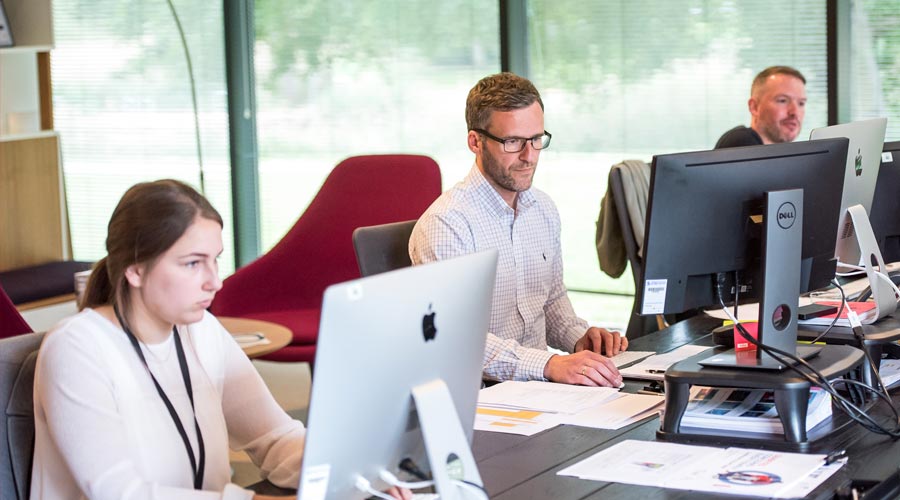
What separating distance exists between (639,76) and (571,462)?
372 cm

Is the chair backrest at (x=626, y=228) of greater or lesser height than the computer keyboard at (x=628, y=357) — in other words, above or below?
above

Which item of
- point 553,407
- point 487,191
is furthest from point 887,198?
point 553,407

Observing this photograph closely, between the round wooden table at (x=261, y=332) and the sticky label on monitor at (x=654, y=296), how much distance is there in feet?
6.35

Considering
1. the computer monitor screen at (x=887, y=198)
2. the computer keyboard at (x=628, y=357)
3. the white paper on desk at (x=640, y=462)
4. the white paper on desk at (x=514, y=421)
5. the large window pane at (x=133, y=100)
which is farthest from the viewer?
the large window pane at (x=133, y=100)

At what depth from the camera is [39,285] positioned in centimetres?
515

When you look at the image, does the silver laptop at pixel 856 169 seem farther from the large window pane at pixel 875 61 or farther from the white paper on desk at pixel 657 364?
the large window pane at pixel 875 61

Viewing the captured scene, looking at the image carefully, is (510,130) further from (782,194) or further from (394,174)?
(394,174)

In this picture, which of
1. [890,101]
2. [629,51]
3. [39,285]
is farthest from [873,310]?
[39,285]

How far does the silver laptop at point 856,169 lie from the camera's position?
8.68 ft

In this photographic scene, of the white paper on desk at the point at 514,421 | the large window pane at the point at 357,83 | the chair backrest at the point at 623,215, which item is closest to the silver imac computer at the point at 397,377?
the white paper on desk at the point at 514,421

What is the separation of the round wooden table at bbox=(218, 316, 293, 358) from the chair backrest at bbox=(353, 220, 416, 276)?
102 centimetres

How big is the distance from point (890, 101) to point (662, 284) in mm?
3253

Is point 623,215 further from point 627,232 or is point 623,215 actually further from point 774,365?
point 774,365

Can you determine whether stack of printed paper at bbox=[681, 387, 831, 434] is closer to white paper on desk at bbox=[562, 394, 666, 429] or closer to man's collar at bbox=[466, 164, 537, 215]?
white paper on desk at bbox=[562, 394, 666, 429]
